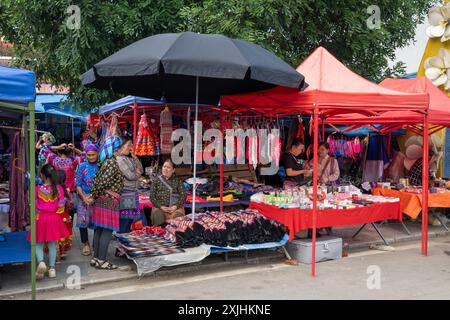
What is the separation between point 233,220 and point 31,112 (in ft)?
11.0

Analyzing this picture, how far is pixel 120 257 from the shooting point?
7.57 metres

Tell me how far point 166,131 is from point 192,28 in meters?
2.31

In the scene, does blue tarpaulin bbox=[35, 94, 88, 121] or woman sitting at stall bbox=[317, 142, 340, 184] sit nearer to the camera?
woman sitting at stall bbox=[317, 142, 340, 184]

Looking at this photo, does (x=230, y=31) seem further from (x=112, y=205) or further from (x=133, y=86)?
(x=112, y=205)

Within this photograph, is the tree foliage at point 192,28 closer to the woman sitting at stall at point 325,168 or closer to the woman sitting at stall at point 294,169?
the woman sitting at stall at point 294,169

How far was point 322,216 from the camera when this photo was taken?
24.6 feet

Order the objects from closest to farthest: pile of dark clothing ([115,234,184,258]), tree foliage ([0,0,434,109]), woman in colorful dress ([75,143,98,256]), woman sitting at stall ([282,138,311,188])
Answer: pile of dark clothing ([115,234,184,258]) → woman in colorful dress ([75,143,98,256]) → woman sitting at stall ([282,138,311,188]) → tree foliage ([0,0,434,109])

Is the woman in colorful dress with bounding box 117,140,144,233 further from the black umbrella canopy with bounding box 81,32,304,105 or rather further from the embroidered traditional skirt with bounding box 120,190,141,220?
the black umbrella canopy with bounding box 81,32,304,105

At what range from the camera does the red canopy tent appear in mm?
6914

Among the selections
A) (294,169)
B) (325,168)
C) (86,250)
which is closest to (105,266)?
(86,250)

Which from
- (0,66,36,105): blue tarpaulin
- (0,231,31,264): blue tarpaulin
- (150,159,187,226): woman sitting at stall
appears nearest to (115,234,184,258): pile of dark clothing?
(150,159,187,226): woman sitting at stall

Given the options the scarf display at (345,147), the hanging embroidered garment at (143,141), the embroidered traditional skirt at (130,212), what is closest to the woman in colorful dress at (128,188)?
the embroidered traditional skirt at (130,212)

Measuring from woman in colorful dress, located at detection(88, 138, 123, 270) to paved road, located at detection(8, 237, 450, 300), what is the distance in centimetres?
74

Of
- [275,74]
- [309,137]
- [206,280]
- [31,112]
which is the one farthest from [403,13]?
[31,112]
